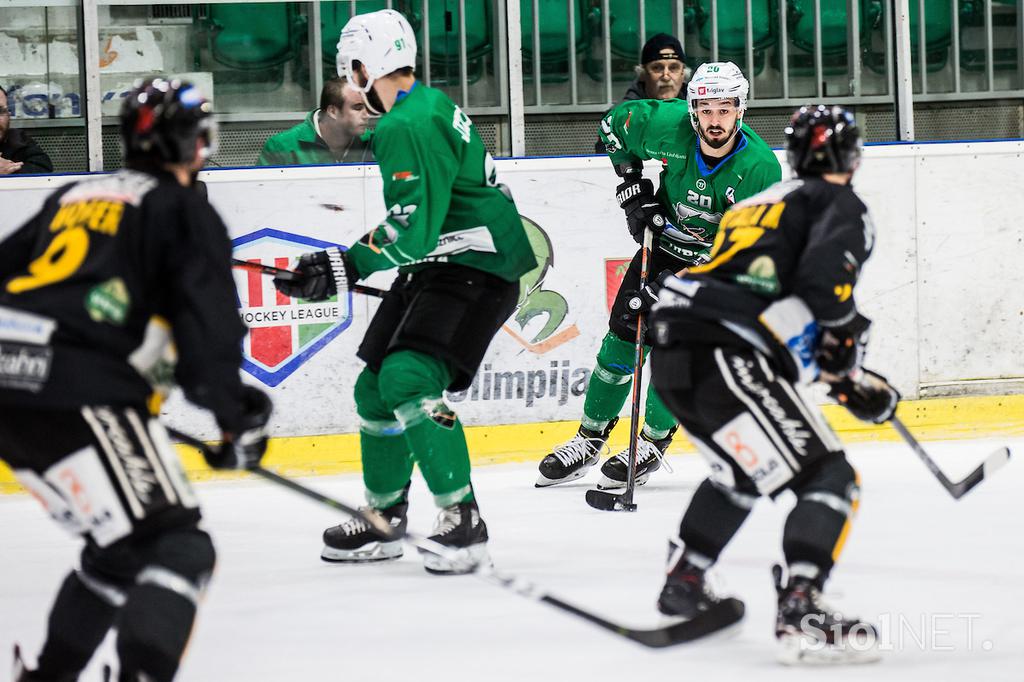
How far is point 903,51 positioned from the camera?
5379mm

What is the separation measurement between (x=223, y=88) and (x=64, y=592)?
340 centimetres

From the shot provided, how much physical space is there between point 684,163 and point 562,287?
2.63 ft

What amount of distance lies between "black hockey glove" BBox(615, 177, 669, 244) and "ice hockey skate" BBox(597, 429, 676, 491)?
61 cm

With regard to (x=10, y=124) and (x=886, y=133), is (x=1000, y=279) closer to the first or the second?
(x=886, y=133)

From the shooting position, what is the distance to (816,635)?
2.37 meters

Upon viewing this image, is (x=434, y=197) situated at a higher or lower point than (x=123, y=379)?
higher

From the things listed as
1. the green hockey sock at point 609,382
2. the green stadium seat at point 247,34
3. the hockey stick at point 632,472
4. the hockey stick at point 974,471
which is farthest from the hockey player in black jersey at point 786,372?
the green stadium seat at point 247,34

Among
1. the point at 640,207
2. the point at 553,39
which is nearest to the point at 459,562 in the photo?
the point at 640,207

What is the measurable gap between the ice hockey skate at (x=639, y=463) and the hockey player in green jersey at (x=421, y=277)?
1022mm

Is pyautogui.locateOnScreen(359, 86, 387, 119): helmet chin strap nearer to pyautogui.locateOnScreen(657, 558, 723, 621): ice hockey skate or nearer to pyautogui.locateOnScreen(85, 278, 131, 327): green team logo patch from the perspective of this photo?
pyautogui.locateOnScreen(657, 558, 723, 621): ice hockey skate

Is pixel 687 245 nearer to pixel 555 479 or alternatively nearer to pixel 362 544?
pixel 555 479

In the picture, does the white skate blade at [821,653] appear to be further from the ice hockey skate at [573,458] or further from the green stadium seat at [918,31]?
the green stadium seat at [918,31]

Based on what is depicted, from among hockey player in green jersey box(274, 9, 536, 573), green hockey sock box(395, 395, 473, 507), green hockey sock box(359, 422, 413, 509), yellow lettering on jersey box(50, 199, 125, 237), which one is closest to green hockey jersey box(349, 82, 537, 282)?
hockey player in green jersey box(274, 9, 536, 573)

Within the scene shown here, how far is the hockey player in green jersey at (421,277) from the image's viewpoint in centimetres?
312
